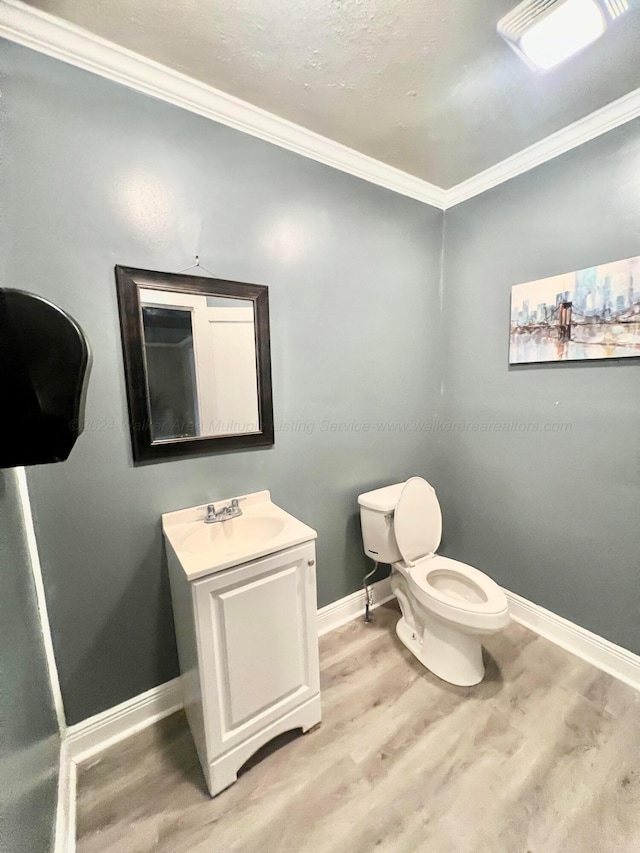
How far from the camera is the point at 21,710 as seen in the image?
84 centimetres

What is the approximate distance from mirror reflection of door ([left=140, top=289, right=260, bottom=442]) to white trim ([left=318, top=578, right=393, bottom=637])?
116cm

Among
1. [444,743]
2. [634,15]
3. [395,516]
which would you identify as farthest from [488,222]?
[444,743]

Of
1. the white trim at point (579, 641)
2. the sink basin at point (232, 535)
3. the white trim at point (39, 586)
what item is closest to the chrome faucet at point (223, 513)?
the sink basin at point (232, 535)

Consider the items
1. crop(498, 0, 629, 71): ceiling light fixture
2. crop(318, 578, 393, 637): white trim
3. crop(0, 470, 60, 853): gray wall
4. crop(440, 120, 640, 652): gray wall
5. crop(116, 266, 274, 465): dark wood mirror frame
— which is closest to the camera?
crop(0, 470, 60, 853): gray wall

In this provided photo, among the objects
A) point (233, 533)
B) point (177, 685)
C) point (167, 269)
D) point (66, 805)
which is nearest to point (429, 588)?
point (233, 533)

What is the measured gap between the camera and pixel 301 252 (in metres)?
1.66

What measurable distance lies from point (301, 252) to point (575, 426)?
161 cm

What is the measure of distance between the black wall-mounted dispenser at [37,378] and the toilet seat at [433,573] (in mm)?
1502

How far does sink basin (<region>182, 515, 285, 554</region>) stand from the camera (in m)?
1.40

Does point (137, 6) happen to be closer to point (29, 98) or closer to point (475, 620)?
point (29, 98)

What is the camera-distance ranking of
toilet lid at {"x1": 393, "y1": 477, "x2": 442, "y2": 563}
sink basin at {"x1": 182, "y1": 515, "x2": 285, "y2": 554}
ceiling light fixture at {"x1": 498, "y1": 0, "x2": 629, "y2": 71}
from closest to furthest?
ceiling light fixture at {"x1": 498, "y1": 0, "x2": 629, "y2": 71} → sink basin at {"x1": 182, "y1": 515, "x2": 285, "y2": 554} → toilet lid at {"x1": 393, "y1": 477, "x2": 442, "y2": 563}

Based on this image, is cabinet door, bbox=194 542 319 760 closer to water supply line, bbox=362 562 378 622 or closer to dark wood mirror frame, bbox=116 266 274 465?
dark wood mirror frame, bbox=116 266 274 465

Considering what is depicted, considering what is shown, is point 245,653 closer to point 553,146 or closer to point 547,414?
point 547,414

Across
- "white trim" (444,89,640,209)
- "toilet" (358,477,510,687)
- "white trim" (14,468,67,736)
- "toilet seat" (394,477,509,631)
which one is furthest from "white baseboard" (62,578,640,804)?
"white trim" (444,89,640,209)
